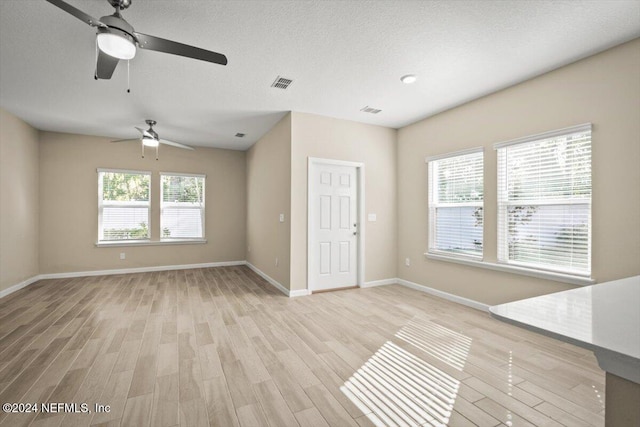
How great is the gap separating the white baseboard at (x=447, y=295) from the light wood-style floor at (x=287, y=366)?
0.13 metres

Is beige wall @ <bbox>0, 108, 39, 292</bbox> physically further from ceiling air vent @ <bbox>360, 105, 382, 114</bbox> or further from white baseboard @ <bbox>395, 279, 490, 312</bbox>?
white baseboard @ <bbox>395, 279, 490, 312</bbox>

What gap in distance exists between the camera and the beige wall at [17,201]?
176 inches

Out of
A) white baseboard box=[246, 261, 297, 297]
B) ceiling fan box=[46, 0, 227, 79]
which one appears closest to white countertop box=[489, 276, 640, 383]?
ceiling fan box=[46, 0, 227, 79]

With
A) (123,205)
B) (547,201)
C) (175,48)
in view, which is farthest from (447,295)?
(123,205)

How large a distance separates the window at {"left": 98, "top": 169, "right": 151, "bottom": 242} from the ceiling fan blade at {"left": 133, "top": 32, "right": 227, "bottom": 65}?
499 cm

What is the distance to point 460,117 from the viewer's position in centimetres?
418

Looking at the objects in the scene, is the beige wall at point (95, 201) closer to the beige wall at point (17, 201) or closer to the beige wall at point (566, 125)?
the beige wall at point (17, 201)

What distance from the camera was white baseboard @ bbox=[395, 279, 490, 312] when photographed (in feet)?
12.7

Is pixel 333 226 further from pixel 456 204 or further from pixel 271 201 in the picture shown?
pixel 456 204

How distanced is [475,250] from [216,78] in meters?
4.01

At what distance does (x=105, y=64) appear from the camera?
234cm

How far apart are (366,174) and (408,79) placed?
6.29 ft

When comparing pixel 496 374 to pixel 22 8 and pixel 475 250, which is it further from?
pixel 22 8

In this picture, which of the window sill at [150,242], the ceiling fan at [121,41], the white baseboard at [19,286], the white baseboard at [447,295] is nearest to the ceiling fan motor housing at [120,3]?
the ceiling fan at [121,41]
